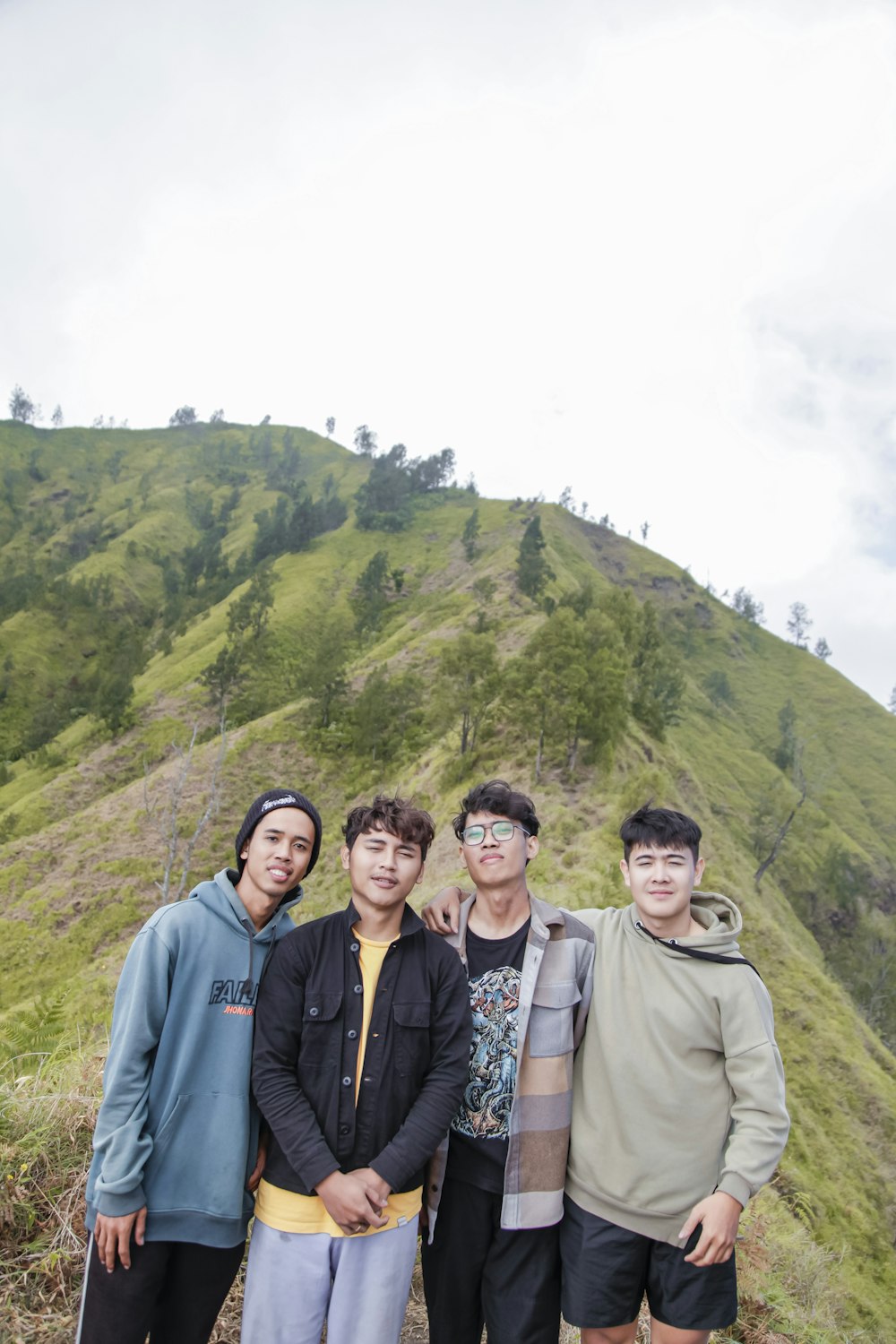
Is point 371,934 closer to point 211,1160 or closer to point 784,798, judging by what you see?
point 211,1160

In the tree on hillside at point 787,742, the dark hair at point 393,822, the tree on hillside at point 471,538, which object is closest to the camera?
the dark hair at point 393,822

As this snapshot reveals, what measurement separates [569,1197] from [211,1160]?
1674 mm

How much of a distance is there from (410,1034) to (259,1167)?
895 millimetres

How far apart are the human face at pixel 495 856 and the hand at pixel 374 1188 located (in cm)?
125

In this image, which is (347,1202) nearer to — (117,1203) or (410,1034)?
(410,1034)

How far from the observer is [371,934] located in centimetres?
311

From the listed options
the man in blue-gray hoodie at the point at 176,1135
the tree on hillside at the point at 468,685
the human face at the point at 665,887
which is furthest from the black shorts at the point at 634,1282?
the tree on hillside at the point at 468,685

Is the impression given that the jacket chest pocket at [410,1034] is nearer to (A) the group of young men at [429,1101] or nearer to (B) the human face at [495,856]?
→ (A) the group of young men at [429,1101]

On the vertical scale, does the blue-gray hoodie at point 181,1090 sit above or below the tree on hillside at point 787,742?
below

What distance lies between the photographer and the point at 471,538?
249 feet

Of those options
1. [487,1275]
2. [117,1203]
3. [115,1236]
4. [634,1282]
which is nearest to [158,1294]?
[115,1236]

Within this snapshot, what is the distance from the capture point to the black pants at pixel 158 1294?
263 centimetres

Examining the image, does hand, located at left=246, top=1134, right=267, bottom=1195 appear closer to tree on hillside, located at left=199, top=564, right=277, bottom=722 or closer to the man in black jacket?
the man in black jacket

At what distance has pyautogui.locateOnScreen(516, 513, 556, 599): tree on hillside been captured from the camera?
158ft
